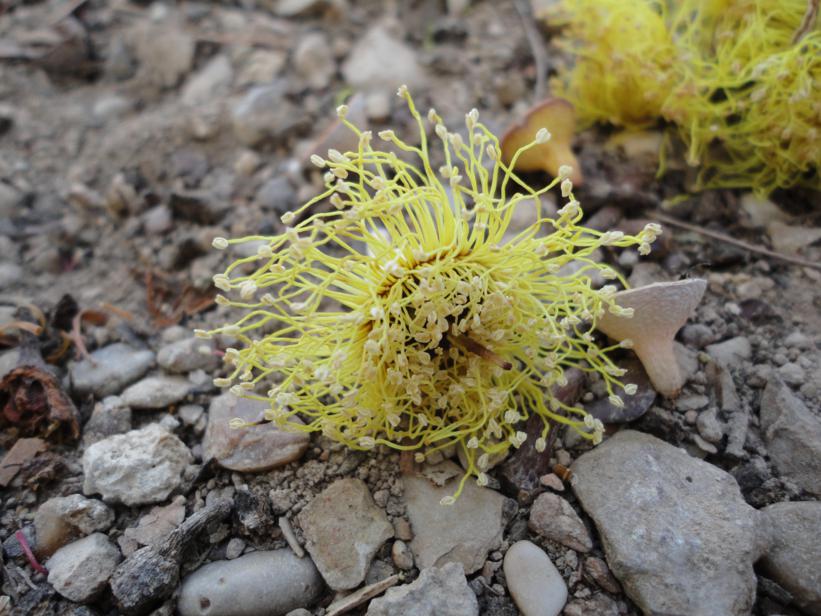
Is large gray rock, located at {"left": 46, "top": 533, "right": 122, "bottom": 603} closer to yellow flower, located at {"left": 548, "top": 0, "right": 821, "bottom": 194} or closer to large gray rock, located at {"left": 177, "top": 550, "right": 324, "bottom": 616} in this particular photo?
large gray rock, located at {"left": 177, "top": 550, "right": 324, "bottom": 616}

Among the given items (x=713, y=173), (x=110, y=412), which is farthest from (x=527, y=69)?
(x=110, y=412)

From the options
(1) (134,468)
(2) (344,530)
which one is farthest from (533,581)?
(1) (134,468)

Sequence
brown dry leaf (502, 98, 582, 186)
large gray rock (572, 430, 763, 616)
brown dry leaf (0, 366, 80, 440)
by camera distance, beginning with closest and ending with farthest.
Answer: large gray rock (572, 430, 763, 616) < brown dry leaf (0, 366, 80, 440) < brown dry leaf (502, 98, 582, 186)

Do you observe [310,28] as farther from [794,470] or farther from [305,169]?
[794,470]

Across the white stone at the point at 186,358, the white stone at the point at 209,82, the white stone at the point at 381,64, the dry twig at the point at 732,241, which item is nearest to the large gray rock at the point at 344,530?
the white stone at the point at 186,358

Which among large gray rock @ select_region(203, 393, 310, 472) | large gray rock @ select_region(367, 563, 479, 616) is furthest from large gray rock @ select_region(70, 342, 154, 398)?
large gray rock @ select_region(367, 563, 479, 616)

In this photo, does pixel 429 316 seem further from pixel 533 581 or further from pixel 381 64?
pixel 381 64

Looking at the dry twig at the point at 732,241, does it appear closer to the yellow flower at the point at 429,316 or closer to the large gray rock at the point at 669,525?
the yellow flower at the point at 429,316
